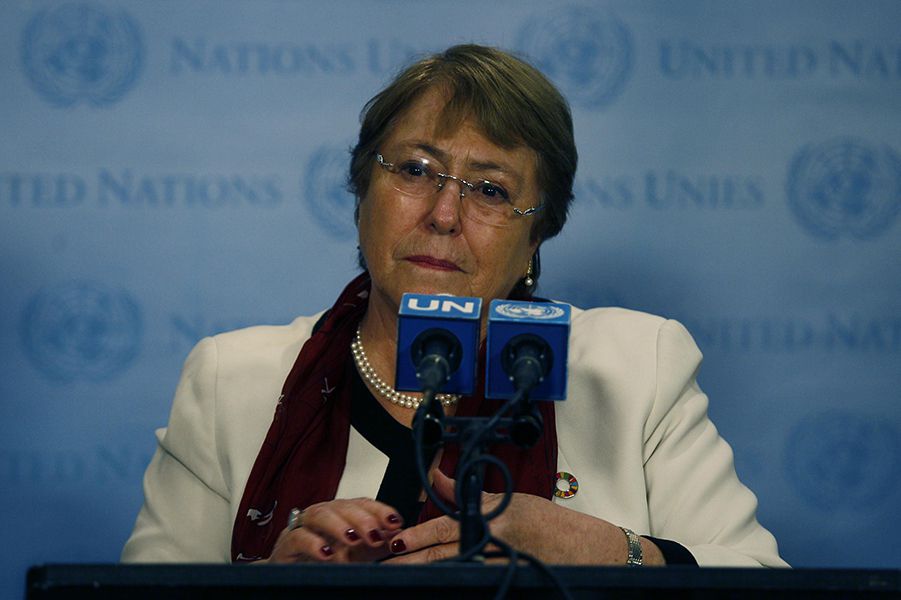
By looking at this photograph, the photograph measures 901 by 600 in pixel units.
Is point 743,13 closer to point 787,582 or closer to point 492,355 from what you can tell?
point 492,355

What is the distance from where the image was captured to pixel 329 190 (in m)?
2.80

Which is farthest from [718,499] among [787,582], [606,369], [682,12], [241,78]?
[241,78]

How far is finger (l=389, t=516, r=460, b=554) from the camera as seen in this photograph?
1.67 m

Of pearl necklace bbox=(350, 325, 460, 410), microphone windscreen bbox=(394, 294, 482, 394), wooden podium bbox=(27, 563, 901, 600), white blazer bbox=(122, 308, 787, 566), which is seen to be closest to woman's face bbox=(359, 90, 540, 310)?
pearl necklace bbox=(350, 325, 460, 410)

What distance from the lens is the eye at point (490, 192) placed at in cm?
219

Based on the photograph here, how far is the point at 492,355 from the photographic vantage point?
1412 mm

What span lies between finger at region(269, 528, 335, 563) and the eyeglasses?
2.38ft

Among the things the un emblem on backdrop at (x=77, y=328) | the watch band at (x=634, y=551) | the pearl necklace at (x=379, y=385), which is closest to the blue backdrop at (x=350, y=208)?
the un emblem on backdrop at (x=77, y=328)

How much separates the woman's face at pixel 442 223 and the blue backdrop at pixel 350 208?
57 cm

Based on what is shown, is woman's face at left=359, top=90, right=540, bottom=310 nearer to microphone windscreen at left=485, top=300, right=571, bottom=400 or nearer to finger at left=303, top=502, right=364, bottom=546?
finger at left=303, top=502, right=364, bottom=546

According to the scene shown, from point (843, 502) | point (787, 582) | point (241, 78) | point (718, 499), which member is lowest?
point (843, 502)

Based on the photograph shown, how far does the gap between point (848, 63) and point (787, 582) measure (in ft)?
6.46

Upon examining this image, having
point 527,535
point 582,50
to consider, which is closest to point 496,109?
point 582,50

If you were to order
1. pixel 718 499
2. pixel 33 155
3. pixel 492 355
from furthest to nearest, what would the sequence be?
pixel 33 155 → pixel 718 499 → pixel 492 355
